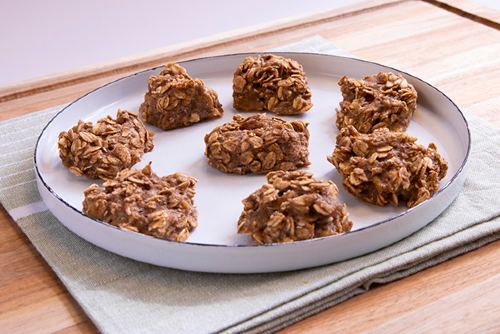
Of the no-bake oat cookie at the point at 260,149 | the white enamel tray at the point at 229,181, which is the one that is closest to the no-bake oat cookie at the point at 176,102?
the white enamel tray at the point at 229,181

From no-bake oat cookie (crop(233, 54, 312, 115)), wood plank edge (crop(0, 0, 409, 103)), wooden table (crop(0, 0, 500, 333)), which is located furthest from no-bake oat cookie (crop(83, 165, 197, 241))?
wood plank edge (crop(0, 0, 409, 103))

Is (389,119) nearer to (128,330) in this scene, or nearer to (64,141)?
(64,141)

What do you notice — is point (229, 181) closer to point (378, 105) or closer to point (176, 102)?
point (176, 102)

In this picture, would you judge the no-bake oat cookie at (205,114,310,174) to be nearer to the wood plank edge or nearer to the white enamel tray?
the white enamel tray

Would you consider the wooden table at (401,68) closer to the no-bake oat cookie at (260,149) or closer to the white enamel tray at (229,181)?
the white enamel tray at (229,181)

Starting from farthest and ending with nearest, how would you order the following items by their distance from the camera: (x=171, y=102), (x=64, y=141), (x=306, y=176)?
(x=171, y=102) < (x=64, y=141) < (x=306, y=176)

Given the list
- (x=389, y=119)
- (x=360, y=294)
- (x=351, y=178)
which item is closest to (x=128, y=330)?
(x=360, y=294)

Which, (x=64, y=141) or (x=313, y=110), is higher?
(x=64, y=141)
